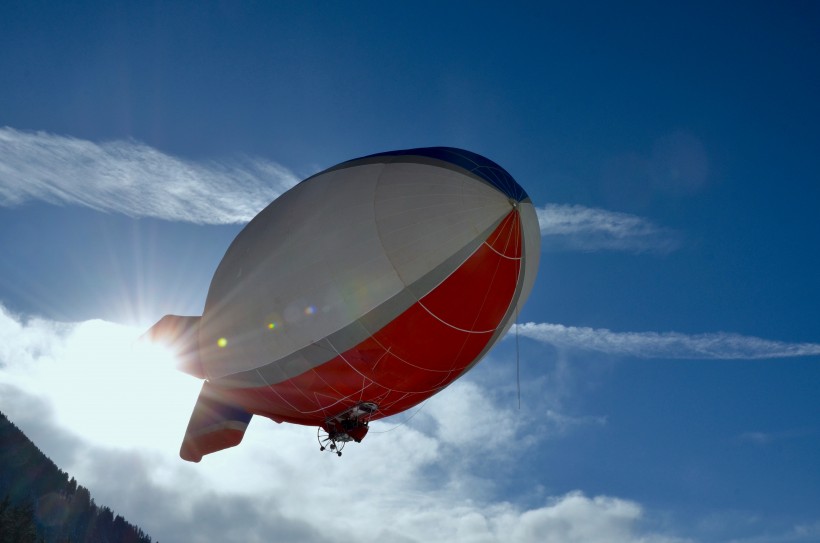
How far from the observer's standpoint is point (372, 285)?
66.8 feet

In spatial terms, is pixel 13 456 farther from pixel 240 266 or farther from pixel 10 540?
pixel 240 266

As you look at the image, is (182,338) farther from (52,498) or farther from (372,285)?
(52,498)

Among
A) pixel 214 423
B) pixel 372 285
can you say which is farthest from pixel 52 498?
pixel 372 285

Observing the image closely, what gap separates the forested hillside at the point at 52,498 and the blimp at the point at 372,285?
452ft

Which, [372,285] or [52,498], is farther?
[52,498]

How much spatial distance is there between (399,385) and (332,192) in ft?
27.6

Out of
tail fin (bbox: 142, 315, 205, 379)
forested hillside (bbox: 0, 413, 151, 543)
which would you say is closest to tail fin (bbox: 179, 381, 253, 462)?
tail fin (bbox: 142, 315, 205, 379)

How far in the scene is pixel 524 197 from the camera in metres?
21.2

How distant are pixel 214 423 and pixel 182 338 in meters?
4.66

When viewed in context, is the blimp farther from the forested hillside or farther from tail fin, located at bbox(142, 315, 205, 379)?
the forested hillside

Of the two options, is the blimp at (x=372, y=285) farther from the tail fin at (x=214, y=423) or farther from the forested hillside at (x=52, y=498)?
the forested hillside at (x=52, y=498)

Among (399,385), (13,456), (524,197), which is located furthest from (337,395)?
(13,456)

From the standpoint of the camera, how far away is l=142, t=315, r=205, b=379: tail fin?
27.6m

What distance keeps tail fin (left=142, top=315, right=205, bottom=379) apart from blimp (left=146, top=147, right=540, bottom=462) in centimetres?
231
